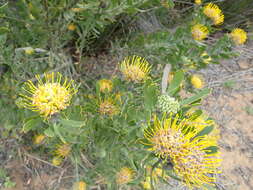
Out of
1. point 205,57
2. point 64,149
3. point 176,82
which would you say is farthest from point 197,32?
point 64,149

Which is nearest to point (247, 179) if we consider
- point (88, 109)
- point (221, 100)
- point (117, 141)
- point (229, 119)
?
point (229, 119)

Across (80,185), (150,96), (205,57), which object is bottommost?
(80,185)

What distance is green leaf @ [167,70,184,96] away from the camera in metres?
1.01

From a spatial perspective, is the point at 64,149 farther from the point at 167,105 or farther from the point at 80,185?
the point at 167,105

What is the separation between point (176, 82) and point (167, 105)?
0.13m

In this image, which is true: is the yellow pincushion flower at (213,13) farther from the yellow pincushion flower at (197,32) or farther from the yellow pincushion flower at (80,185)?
the yellow pincushion flower at (80,185)

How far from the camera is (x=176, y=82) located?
3.43 feet

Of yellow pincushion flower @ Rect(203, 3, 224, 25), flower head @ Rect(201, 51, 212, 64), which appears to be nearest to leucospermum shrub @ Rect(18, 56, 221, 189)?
flower head @ Rect(201, 51, 212, 64)

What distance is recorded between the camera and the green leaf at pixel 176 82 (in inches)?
39.8

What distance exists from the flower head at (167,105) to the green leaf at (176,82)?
61 millimetres

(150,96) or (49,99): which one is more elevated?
(150,96)

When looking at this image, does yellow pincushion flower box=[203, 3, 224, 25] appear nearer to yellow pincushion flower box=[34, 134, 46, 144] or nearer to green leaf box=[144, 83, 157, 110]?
green leaf box=[144, 83, 157, 110]

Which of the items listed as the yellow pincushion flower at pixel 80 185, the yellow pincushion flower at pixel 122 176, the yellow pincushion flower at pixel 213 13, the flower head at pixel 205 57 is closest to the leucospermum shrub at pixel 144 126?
the yellow pincushion flower at pixel 122 176

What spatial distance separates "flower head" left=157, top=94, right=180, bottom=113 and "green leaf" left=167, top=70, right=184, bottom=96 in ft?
0.20
